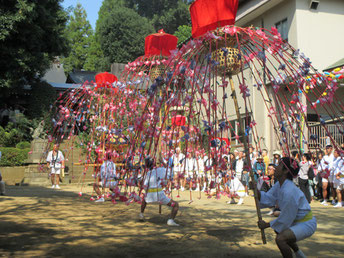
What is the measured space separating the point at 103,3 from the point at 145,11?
4.93 meters

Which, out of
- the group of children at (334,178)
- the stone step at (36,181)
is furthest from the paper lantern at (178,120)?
the stone step at (36,181)

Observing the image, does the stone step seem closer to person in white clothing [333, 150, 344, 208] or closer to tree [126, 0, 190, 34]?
person in white clothing [333, 150, 344, 208]

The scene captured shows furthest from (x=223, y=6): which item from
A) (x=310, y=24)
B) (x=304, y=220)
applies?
(x=310, y=24)

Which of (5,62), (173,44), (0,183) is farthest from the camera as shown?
(5,62)

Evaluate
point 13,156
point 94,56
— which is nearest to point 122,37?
point 94,56

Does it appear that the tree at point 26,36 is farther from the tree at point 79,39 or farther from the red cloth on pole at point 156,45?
the tree at point 79,39

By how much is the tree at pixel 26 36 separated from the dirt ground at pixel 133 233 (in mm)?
10510

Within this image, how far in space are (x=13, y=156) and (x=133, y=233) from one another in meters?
12.5

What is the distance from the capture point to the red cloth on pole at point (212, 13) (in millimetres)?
4176

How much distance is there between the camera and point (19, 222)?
19.9 feet

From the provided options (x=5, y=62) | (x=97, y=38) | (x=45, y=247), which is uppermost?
(x=97, y=38)

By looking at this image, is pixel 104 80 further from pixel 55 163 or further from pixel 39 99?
pixel 39 99

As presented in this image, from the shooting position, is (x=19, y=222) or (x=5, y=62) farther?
(x=5, y=62)

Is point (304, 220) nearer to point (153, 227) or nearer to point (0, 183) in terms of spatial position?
point (153, 227)
